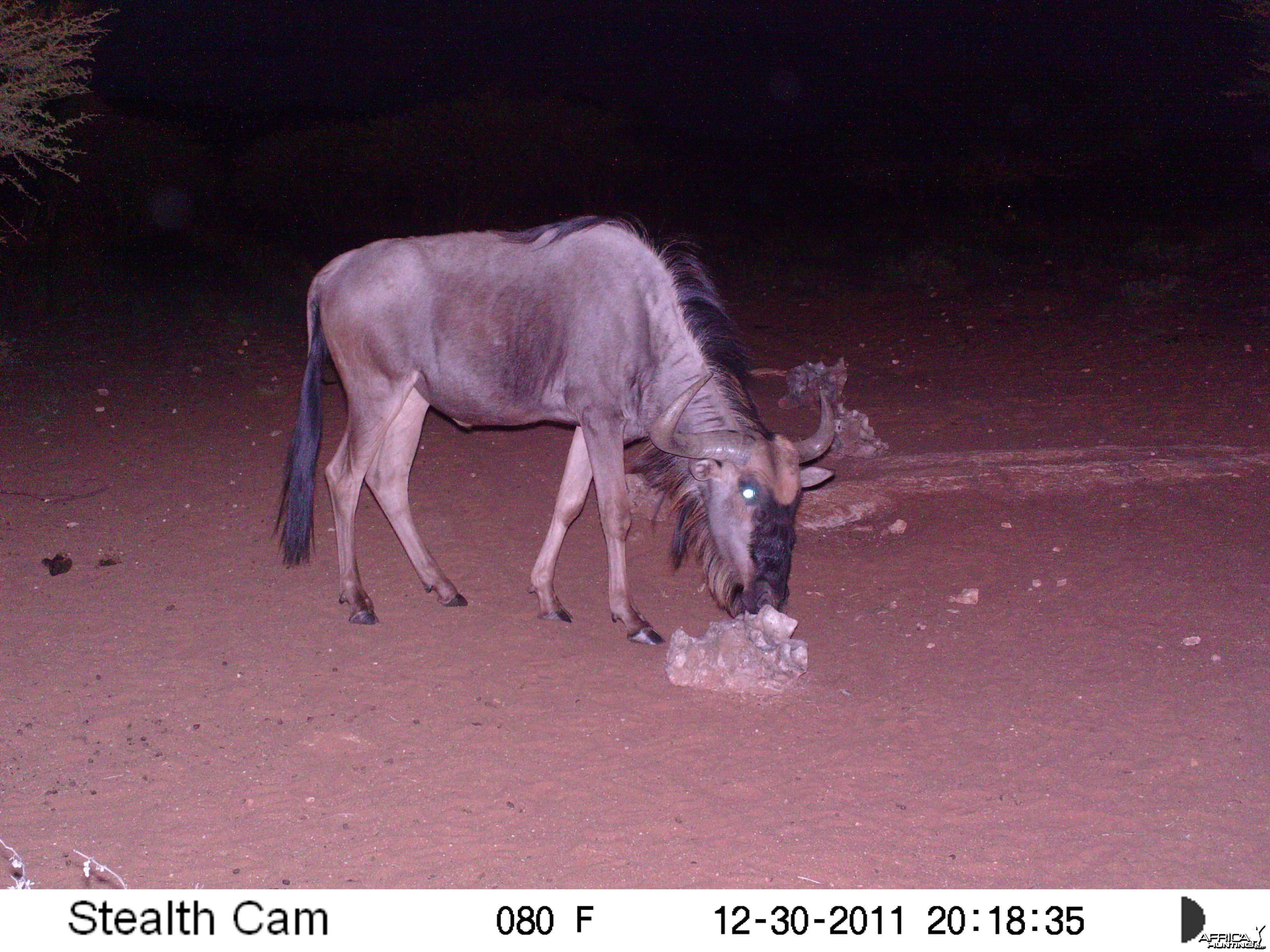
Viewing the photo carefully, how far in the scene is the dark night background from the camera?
1977cm

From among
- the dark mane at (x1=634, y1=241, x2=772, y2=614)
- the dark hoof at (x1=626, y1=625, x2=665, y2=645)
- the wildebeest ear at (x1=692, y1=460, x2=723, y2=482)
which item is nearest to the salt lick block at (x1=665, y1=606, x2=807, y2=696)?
the dark mane at (x1=634, y1=241, x2=772, y2=614)

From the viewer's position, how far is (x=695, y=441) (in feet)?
16.4

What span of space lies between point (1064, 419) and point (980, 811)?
5342 mm

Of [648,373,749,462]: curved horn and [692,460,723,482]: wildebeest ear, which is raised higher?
[648,373,749,462]: curved horn

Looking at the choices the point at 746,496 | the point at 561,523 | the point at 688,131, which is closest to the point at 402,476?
the point at 561,523

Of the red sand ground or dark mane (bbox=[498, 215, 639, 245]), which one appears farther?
dark mane (bbox=[498, 215, 639, 245])

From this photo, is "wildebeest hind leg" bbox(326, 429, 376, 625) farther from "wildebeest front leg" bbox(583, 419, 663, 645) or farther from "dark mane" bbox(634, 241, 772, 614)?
"dark mane" bbox(634, 241, 772, 614)

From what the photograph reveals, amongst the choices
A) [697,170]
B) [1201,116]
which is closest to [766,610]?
[697,170]

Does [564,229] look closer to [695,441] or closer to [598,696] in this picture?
[695,441]

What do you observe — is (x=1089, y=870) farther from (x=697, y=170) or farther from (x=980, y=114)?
(x=980, y=114)

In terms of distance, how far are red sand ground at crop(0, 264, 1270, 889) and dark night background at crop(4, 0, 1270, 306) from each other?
1020 centimetres

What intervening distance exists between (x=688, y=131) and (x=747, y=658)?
94.5ft

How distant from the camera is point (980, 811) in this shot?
12.5ft

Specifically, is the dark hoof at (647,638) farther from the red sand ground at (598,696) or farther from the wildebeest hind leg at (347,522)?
the wildebeest hind leg at (347,522)
